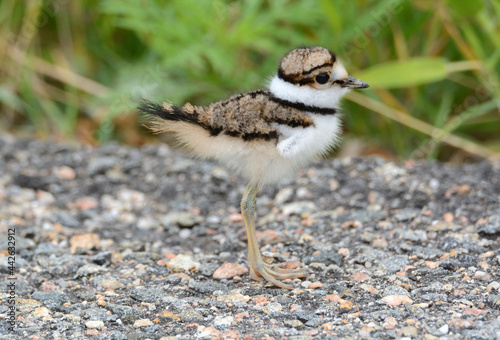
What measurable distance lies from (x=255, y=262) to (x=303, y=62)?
35.8 inches

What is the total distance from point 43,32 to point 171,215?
111 inches

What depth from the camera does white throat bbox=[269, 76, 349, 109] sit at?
281 cm

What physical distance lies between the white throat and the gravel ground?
76 cm

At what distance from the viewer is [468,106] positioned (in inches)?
188

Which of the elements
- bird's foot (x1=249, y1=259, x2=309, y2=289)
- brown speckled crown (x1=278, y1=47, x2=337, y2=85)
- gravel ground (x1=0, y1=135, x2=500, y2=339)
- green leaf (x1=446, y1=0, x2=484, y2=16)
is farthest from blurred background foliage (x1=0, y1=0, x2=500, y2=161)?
bird's foot (x1=249, y1=259, x2=309, y2=289)

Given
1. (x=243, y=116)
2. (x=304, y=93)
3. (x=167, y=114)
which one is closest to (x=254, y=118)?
(x=243, y=116)

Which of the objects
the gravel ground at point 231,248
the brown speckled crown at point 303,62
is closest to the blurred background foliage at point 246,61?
the gravel ground at point 231,248

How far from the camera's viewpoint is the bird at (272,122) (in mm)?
2752

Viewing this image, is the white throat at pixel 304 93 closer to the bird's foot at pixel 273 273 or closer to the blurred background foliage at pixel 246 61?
the bird's foot at pixel 273 273

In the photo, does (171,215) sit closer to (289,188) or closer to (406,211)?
(289,188)

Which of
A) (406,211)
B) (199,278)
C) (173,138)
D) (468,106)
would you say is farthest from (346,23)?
(199,278)

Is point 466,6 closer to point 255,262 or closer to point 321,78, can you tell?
point 321,78

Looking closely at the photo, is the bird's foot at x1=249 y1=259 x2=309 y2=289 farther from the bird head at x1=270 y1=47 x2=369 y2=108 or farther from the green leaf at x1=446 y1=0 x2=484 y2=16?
the green leaf at x1=446 y1=0 x2=484 y2=16

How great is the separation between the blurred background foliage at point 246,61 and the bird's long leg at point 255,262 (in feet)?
3.64
